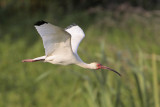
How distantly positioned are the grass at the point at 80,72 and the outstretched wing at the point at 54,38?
1013 millimetres

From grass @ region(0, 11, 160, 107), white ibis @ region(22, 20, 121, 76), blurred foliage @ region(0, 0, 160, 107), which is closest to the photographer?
white ibis @ region(22, 20, 121, 76)

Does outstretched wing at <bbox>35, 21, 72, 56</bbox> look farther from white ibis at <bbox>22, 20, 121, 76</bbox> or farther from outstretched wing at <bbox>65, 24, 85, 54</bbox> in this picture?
outstretched wing at <bbox>65, 24, 85, 54</bbox>

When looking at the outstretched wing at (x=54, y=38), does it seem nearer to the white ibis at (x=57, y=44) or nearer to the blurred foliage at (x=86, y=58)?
the white ibis at (x=57, y=44)

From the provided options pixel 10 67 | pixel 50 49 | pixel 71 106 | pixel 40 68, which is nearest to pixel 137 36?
pixel 40 68

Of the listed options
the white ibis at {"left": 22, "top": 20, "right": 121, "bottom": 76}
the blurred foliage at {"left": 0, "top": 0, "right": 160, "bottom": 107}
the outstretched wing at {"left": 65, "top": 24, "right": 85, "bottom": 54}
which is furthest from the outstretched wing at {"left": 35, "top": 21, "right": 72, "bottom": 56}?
the blurred foliage at {"left": 0, "top": 0, "right": 160, "bottom": 107}

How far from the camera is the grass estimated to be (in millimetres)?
3488

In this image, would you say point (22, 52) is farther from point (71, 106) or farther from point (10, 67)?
point (71, 106)

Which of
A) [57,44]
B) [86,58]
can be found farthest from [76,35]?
[86,58]

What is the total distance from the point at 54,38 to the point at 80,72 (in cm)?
441

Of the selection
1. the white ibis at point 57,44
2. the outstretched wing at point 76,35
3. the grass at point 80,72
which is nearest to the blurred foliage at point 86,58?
the grass at point 80,72

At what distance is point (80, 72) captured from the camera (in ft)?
20.9

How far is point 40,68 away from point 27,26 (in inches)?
104

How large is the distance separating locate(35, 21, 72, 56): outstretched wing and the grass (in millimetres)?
1013

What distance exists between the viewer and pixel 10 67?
6723 millimetres
